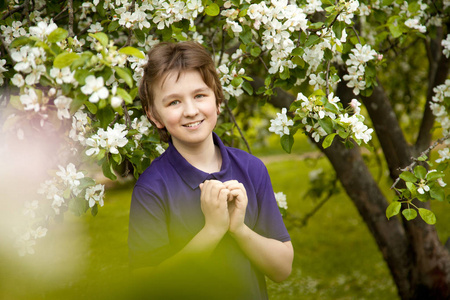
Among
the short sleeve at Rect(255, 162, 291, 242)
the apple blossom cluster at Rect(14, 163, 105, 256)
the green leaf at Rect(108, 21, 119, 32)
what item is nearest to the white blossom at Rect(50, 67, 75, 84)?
the apple blossom cluster at Rect(14, 163, 105, 256)

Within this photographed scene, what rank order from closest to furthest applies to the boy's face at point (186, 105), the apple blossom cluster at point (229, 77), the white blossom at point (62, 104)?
the white blossom at point (62, 104) → the boy's face at point (186, 105) → the apple blossom cluster at point (229, 77)

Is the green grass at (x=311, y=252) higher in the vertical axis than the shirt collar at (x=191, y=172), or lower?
lower

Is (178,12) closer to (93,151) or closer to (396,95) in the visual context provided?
(93,151)

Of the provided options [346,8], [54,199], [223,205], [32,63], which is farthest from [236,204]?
[346,8]

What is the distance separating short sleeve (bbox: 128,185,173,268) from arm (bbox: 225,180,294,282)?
0.24 metres

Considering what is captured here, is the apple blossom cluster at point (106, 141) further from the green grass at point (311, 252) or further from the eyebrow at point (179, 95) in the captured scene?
the green grass at point (311, 252)

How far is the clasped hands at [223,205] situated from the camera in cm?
165

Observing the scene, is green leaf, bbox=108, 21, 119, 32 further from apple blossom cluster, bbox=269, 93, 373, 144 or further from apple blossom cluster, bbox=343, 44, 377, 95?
apple blossom cluster, bbox=343, 44, 377, 95

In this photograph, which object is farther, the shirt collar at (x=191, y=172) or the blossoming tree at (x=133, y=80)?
the shirt collar at (x=191, y=172)

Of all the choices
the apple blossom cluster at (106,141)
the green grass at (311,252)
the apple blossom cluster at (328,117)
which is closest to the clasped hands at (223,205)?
the apple blossom cluster at (106,141)

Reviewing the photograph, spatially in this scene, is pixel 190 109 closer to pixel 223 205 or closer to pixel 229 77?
pixel 223 205

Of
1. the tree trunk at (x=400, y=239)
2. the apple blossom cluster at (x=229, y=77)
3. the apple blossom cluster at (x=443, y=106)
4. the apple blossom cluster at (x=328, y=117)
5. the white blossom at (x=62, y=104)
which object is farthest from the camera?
the tree trunk at (x=400, y=239)

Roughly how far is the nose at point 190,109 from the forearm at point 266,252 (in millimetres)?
443

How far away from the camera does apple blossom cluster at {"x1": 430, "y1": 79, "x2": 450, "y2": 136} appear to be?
321 cm
